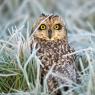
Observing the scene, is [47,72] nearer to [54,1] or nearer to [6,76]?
[6,76]

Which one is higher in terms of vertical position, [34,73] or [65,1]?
[65,1]

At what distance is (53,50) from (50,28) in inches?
5.3

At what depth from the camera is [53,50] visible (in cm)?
308

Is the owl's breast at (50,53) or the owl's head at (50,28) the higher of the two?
A: the owl's head at (50,28)

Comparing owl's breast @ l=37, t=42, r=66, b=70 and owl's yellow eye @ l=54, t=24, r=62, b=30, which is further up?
owl's yellow eye @ l=54, t=24, r=62, b=30

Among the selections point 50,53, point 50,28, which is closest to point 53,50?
point 50,53

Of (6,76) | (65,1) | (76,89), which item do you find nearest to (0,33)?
(6,76)

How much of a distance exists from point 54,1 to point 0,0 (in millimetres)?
661

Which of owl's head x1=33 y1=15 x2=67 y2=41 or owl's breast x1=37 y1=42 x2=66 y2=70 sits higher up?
owl's head x1=33 y1=15 x2=67 y2=41

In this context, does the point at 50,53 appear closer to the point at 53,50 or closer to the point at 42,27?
the point at 53,50

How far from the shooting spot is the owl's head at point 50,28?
9.96 feet

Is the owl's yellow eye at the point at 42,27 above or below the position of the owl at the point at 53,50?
above

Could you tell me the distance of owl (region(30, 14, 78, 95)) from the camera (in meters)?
3.02

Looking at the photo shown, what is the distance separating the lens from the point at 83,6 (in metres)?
5.84
